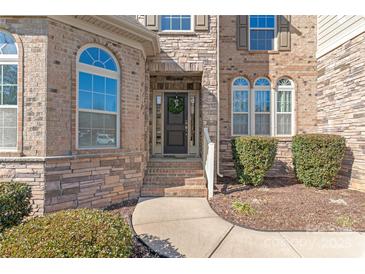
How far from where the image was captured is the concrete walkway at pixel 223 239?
2.79m

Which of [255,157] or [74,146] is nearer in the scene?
[74,146]

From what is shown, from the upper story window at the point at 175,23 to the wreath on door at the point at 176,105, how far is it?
81.5 inches

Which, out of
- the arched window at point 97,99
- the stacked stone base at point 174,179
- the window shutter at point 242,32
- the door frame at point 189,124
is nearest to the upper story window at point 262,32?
the window shutter at point 242,32

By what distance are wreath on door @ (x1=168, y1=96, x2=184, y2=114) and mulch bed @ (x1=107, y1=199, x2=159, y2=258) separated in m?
3.33

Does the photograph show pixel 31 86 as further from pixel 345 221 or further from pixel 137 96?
pixel 345 221

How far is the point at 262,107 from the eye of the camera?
706 centimetres

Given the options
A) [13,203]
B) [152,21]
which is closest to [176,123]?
[152,21]

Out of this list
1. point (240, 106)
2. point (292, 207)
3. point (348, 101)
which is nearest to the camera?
point (292, 207)

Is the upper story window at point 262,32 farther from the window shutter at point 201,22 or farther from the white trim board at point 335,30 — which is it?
the window shutter at point 201,22

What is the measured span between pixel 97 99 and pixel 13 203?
7.75 feet

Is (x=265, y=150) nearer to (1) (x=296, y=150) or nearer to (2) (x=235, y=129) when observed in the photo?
(1) (x=296, y=150)

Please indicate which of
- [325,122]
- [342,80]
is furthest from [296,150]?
[342,80]

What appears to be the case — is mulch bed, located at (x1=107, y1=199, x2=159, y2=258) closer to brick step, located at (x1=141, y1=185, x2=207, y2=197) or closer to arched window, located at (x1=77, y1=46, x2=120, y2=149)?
brick step, located at (x1=141, y1=185, x2=207, y2=197)

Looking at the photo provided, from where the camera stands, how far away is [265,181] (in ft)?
20.2
